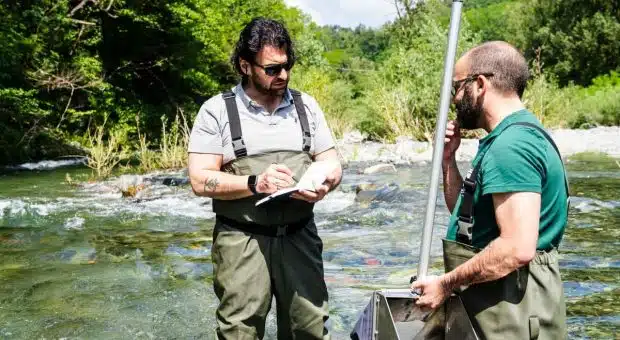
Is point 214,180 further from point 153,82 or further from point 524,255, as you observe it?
point 153,82

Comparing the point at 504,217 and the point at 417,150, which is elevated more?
the point at 504,217

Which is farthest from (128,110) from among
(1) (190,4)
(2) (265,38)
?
(2) (265,38)

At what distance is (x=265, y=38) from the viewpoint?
337 centimetres

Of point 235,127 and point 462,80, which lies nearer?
point 462,80

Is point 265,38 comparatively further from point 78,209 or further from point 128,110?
point 128,110

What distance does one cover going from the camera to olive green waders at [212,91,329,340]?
10.8 ft

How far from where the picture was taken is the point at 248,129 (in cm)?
331

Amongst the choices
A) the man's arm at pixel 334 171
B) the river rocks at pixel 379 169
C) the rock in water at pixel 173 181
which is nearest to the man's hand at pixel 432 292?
the man's arm at pixel 334 171

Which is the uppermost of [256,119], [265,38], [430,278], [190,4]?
[190,4]

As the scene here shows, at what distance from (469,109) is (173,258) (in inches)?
227

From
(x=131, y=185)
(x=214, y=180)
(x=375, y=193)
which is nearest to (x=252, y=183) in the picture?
(x=214, y=180)

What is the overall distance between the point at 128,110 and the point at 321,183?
25.6 metres

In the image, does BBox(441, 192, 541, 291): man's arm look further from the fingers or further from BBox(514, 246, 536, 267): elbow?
the fingers

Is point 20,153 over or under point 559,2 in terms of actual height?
under
